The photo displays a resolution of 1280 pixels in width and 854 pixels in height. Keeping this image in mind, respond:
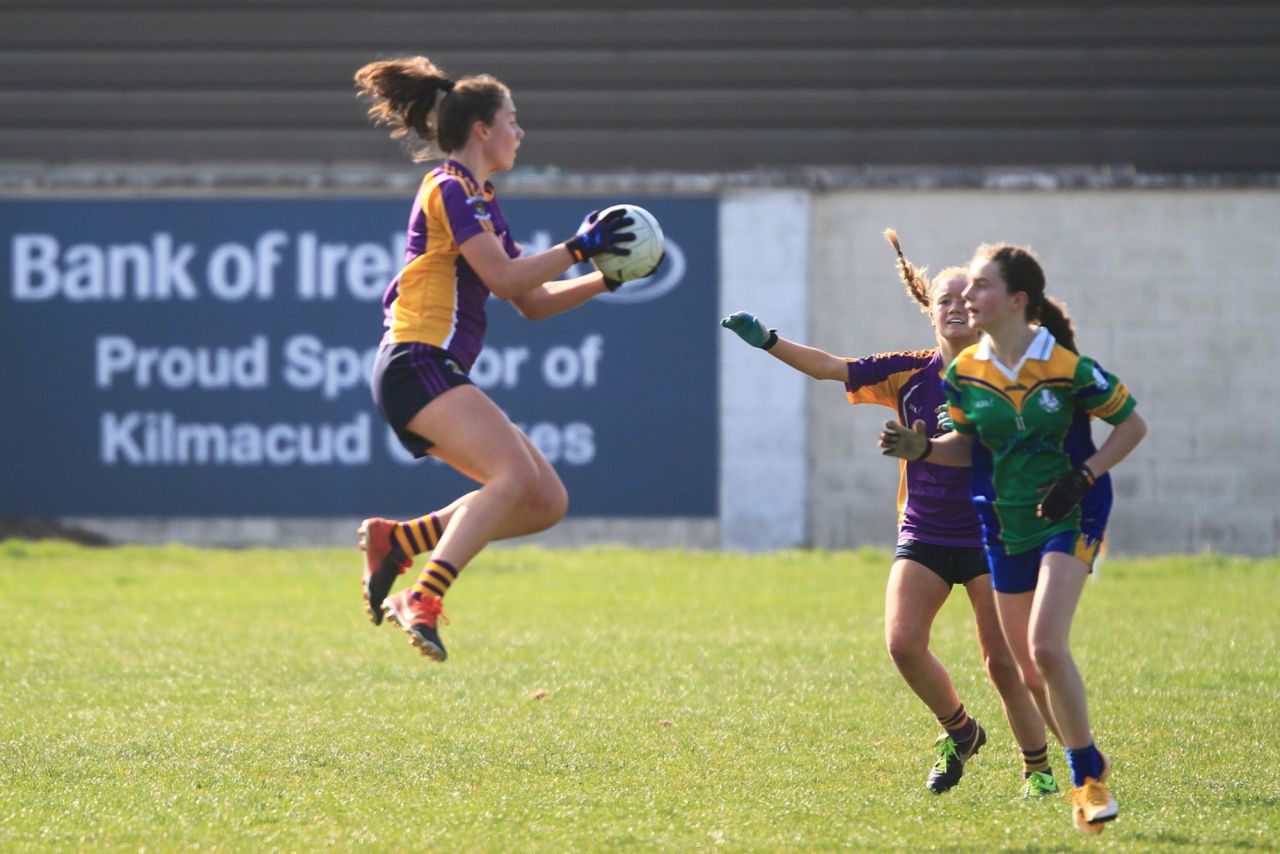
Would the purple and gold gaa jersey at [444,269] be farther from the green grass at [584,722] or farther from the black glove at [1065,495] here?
the black glove at [1065,495]

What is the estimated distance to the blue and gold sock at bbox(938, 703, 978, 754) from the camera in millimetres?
6004

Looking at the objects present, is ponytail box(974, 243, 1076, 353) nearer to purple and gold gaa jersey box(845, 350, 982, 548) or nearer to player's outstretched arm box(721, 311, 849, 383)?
purple and gold gaa jersey box(845, 350, 982, 548)

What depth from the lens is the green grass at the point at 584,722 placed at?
528cm

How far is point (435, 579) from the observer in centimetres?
546

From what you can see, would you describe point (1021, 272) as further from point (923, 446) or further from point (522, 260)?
point (522, 260)

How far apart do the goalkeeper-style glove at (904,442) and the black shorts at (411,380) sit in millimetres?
1363

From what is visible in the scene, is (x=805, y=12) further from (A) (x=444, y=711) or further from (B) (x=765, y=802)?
(B) (x=765, y=802)

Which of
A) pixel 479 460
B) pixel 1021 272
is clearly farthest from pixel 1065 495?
pixel 479 460

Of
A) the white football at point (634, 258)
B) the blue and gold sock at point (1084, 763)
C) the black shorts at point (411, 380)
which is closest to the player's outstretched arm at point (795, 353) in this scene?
the white football at point (634, 258)

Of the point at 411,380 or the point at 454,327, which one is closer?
the point at 411,380

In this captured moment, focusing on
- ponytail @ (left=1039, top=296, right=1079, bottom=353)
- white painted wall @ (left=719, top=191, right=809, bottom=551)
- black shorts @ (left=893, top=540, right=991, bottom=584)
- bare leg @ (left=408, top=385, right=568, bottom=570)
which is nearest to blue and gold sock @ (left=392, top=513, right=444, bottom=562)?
bare leg @ (left=408, top=385, right=568, bottom=570)

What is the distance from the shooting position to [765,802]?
222 inches

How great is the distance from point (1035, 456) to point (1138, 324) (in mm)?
11038

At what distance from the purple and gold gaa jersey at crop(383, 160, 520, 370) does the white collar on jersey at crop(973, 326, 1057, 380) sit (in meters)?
1.60
